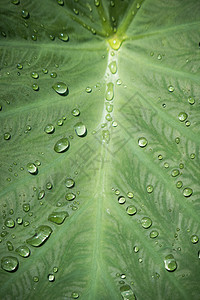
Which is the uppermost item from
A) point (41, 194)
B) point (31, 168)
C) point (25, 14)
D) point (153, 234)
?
point (25, 14)

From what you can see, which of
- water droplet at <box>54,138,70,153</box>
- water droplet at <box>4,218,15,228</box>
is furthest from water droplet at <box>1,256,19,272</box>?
water droplet at <box>54,138,70,153</box>

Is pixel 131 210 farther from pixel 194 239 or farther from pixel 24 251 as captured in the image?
pixel 24 251

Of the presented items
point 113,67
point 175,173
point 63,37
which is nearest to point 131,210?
point 175,173

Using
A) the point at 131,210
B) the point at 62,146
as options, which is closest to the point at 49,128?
the point at 62,146

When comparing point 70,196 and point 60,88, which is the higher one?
point 60,88

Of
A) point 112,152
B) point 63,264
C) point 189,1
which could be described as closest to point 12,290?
point 63,264

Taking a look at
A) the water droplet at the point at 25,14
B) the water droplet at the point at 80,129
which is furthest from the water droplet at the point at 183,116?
the water droplet at the point at 25,14
